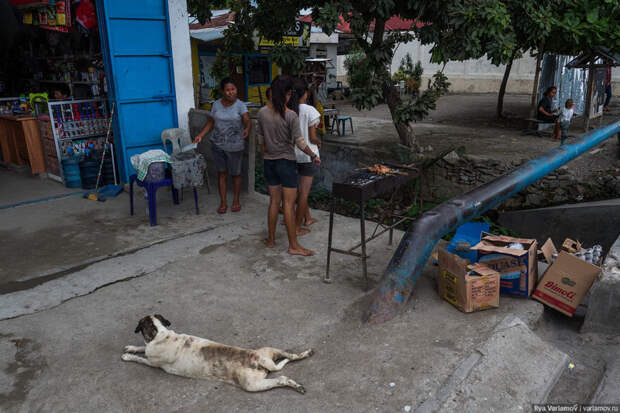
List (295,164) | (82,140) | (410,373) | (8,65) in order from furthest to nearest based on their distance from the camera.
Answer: (8,65), (82,140), (295,164), (410,373)

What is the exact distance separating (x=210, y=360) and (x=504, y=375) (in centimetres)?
190

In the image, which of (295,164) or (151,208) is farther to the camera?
(151,208)

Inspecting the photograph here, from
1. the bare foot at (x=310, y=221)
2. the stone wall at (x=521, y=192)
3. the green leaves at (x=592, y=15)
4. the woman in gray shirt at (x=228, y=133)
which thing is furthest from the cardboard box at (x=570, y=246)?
the green leaves at (x=592, y=15)

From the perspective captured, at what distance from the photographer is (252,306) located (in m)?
3.92

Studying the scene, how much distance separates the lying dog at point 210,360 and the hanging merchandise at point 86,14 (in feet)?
18.0

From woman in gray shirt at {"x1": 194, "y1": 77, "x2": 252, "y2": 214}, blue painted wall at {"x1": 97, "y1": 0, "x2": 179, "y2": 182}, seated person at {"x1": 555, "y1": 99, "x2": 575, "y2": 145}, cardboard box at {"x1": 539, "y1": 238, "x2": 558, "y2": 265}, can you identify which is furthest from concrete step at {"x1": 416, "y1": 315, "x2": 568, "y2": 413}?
seated person at {"x1": 555, "y1": 99, "x2": 575, "y2": 145}

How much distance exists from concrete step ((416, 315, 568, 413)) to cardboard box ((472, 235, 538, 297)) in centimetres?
47

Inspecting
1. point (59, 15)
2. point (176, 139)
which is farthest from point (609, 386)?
point (59, 15)

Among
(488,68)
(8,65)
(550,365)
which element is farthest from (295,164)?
(488,68)

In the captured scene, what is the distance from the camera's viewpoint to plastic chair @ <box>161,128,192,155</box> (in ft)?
22.8

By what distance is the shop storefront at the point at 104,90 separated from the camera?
6578 millimetres

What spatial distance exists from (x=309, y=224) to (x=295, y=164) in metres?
1.20

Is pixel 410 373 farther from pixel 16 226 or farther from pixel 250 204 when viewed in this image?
pixel 16 226

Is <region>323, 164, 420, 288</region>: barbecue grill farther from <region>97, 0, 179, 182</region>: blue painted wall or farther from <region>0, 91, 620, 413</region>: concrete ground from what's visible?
<region>97, 0, 179, 182</region>: blue painted wall
